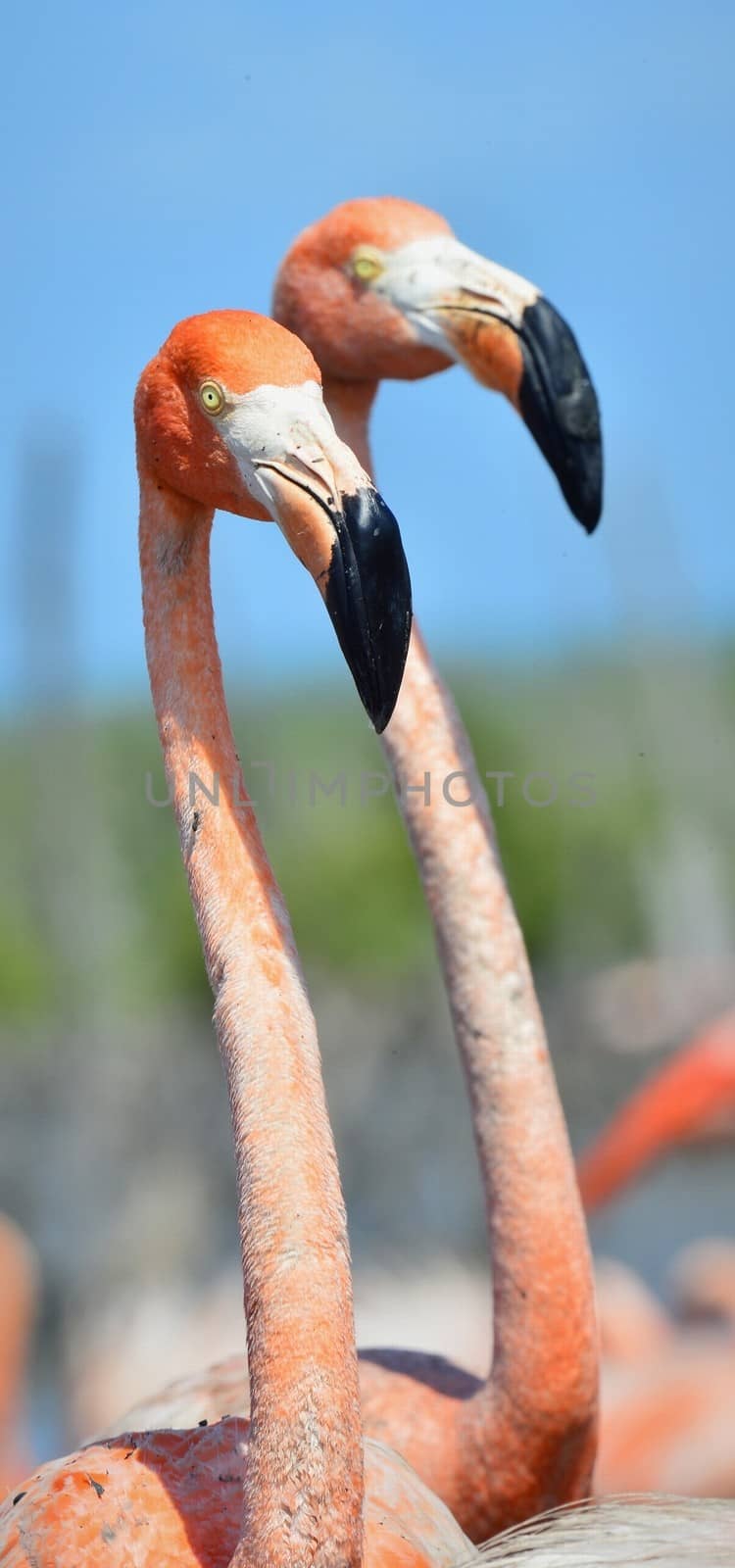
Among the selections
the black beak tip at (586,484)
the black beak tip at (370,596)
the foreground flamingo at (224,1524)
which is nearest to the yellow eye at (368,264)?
the black beak tip at (586,484)

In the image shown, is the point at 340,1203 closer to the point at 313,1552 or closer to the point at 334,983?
the point at 313,1552

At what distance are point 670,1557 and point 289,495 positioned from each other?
138cm

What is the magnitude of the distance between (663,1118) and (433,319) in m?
3.03

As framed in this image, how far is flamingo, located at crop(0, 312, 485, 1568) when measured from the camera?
6.44 ft

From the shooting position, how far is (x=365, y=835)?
13.8m

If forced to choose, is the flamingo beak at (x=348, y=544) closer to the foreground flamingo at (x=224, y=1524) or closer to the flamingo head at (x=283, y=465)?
the flamingo head at (x=283, y=465)

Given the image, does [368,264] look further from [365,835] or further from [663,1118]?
[365,835]

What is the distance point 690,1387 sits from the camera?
166 inches

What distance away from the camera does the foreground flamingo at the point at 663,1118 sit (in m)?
5.23

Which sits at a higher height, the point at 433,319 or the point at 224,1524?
the point at 433,319

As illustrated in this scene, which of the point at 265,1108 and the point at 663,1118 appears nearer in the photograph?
the point at 265,1108

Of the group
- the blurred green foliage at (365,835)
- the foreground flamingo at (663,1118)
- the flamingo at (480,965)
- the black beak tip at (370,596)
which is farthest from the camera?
the blurred green foliage at (365,835)

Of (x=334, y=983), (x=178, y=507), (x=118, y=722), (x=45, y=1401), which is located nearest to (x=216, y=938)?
(x=178, y=507)

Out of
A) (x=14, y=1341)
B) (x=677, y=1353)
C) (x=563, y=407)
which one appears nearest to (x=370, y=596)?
(x=563, y=407)
